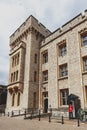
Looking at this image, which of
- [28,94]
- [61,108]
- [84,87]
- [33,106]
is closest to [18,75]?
[28,94]

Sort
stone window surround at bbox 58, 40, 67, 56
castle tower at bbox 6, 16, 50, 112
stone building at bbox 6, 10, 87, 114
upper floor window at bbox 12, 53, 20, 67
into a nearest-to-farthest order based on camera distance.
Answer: stone building at bbox 6, 10, 87, 114 → stone window surround at bbox 58, 40, 67, 56 → castle tower at bbox 6, 16, 50, 112 → upper floor window at bbox 12, 53, 20, 67

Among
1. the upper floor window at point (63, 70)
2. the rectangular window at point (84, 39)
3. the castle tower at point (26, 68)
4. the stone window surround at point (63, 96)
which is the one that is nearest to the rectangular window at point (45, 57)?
the castle tower at point (26, 68)

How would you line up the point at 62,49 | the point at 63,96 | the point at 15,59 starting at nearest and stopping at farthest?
the point at 63,96 < the point at 62,49 < the point at 15,59

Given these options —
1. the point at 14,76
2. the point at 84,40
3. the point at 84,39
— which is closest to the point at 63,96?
the point at 84,40

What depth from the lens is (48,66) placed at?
1023 inches

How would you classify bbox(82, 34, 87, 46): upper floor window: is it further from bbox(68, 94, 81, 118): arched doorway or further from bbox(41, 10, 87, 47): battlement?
bbox(68, 94, 81, 118): arched doorway

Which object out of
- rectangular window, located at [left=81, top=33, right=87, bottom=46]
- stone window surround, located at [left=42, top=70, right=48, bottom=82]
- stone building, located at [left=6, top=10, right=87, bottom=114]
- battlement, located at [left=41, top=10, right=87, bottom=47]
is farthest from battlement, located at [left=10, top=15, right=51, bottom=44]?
rectangular window, located at [left=81, top=33, right=87, bottom=46]

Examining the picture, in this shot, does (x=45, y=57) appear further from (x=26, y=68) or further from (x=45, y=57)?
(x=26, y=68)

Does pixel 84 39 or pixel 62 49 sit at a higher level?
pixel 84 39

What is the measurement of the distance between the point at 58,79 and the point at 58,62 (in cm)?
271

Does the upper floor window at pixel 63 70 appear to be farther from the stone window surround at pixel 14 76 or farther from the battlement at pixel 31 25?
the battlement at pixel 31 25

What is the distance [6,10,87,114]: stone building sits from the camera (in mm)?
20578

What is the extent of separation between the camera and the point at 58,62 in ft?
78.9

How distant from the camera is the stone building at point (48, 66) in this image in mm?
20578
